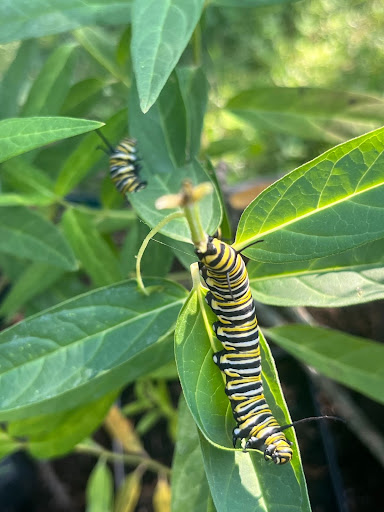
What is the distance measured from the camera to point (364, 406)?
1.59 metres

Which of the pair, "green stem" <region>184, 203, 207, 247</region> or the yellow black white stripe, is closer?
"green stem" <region>184, 203, 207, 247</region>

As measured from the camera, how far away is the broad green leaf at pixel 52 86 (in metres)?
→ 0.95

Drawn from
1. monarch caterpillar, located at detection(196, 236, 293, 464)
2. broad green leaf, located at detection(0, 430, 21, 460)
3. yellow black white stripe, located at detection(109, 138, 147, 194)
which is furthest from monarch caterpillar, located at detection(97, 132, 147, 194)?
broad green leaf, located at detection(0, 430, 21, 460)

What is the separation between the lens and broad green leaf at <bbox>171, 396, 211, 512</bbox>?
725 millimetres

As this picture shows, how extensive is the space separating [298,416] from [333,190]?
1.07m

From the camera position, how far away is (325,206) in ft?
1.95

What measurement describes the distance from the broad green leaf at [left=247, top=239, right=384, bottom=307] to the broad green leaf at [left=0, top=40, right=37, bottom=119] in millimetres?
675

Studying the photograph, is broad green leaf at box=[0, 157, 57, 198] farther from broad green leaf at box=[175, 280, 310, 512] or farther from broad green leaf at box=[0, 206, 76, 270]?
broad green leaf at box=[175, 280, 310, 512]

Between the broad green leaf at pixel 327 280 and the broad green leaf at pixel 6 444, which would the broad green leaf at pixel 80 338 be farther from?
the broad green leaf at pixel 6 444

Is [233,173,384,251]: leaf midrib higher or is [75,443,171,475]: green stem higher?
[233,173,384,251]: leaf midrib

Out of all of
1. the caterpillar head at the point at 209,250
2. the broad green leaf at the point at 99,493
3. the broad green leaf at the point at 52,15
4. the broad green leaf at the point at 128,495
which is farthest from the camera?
the broad green leaf at the point at 128,495

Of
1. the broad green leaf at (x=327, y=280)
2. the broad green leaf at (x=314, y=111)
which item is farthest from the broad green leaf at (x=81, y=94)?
the broad green leaf at (x=327, y=280)

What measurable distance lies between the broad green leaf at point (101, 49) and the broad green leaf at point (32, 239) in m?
0.37

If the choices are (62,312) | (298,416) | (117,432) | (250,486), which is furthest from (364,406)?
(62,312)
